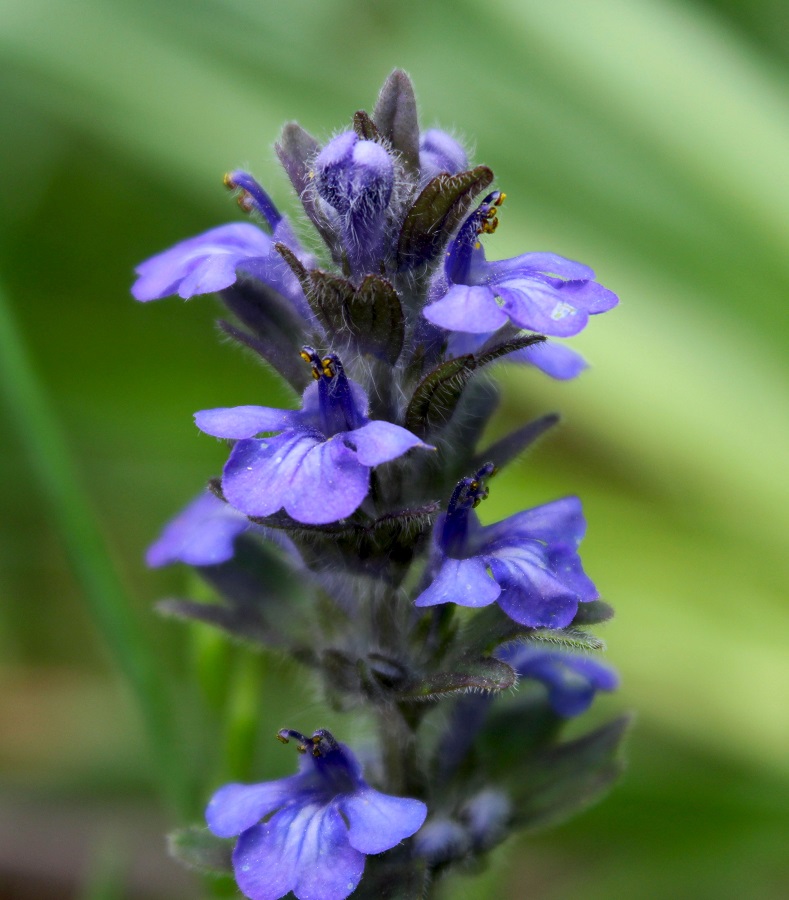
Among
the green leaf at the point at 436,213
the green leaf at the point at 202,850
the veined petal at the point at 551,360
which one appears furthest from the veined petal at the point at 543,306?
the green leaf at the point at 202,850

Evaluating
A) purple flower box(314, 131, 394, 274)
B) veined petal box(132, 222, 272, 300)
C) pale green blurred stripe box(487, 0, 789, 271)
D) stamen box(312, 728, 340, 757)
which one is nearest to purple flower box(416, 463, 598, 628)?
stamen box(312, 728, 340, 757)

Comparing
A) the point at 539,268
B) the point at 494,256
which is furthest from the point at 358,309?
the point at 494,256

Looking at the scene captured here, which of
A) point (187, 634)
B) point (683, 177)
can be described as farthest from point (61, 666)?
point (683, 177)

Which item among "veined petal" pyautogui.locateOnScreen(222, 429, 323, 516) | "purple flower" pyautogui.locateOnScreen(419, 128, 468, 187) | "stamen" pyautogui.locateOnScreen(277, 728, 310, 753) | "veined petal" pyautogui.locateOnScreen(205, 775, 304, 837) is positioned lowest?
"veined petal" pyautogui.locateOnScreen(205, 775, 304, 837)

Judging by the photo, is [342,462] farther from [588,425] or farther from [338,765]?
[588,425]

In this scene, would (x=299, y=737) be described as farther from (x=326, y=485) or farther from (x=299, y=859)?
(x=326, y=485)

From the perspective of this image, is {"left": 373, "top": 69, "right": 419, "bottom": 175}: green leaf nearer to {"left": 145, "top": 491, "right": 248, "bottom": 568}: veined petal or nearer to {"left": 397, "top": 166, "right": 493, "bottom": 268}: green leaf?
{"left": 397, "top": 166, "right": 493, "bottom": 268}: green leaf
